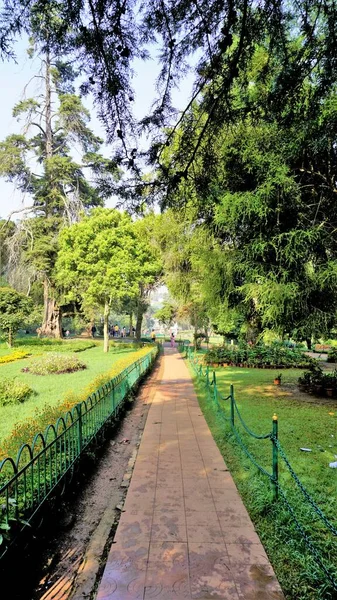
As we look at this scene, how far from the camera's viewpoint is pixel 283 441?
6.92 m

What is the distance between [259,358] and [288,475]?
14.3m

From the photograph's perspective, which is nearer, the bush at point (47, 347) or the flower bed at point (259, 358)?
the flower bed at point (259, 358)

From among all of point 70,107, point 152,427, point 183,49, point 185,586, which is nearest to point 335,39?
point 183,49

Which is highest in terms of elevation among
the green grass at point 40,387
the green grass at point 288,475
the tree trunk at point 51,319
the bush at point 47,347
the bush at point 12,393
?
the tree trunk at point 51,319

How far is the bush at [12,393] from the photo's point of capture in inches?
372

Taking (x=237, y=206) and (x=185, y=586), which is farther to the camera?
(x=237, y=206)

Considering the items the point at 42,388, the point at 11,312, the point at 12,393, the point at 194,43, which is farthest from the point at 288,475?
the point at 11,312

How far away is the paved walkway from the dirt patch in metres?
0.19

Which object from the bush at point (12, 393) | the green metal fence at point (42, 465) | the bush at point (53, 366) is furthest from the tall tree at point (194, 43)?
the bush at point (53, 366)

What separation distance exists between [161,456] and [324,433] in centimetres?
364

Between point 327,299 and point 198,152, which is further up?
point 198,152

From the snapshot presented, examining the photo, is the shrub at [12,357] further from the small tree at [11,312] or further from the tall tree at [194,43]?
the tall tree at [194,43]

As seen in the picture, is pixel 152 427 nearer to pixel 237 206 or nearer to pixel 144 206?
pixel 144 206

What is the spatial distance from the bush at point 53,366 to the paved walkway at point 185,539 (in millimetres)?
9621
